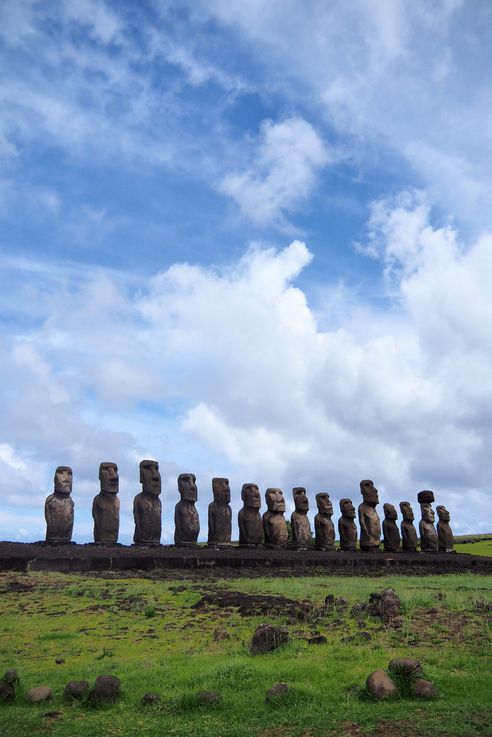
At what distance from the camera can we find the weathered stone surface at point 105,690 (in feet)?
20.5

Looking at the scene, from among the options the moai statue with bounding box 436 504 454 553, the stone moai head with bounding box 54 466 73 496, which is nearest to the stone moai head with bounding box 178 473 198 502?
the stone moai head with bounding box 54 466 73 496

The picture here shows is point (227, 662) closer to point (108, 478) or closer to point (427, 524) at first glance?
point (108, 478)

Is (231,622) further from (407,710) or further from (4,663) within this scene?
(407,710)

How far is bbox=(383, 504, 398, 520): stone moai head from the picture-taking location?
104ft

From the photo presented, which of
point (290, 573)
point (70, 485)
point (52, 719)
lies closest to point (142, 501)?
point (70, 485)

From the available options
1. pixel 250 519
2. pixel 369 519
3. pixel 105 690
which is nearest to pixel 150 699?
pixel 105 690

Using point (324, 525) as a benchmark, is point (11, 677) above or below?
below

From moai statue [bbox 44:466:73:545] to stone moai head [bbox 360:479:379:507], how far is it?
14639mm

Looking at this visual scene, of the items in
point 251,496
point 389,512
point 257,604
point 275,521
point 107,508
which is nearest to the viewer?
point 257,604

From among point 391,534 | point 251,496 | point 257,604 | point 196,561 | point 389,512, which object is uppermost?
point 251,496

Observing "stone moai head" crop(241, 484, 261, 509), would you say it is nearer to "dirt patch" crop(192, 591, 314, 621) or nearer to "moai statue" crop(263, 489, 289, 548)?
"moai statue" crop(263, 489, 289, 548)

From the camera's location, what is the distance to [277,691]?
241 inches

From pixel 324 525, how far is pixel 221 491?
5.99 metres

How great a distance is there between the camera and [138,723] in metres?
5.84
